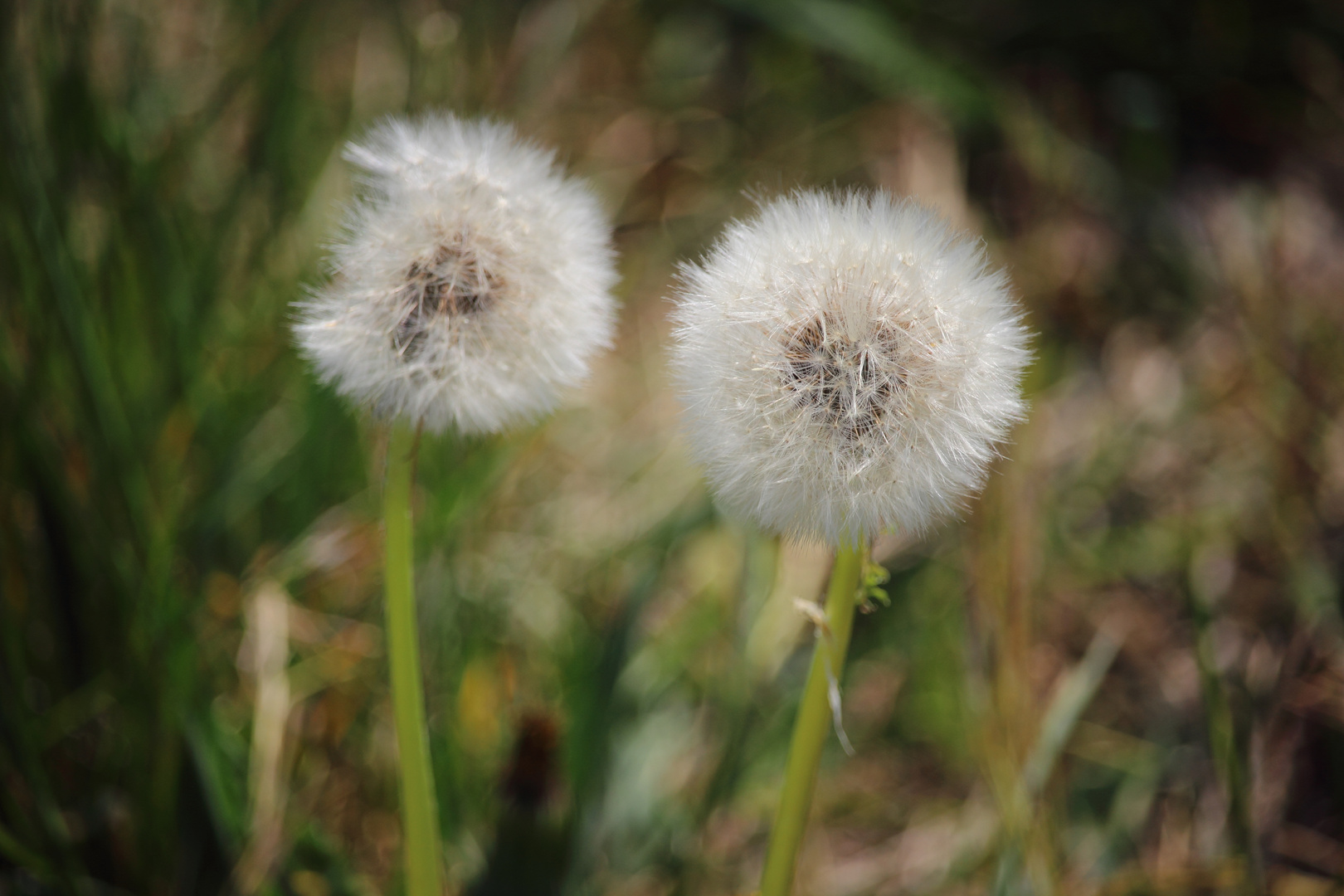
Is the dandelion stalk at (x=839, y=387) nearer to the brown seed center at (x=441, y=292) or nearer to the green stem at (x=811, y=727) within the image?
the green stem at (x=811, y=727)

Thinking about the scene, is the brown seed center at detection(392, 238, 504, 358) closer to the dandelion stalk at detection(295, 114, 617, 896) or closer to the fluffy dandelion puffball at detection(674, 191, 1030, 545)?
the dandelion stalk at detection(295, 114, 617, 896)

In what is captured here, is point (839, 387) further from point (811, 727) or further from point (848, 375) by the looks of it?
point (811, 727)

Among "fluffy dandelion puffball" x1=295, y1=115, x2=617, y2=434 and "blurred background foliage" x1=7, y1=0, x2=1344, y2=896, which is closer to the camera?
A: "fluffy dandelion puffball" x1=295, y1=115, x2=617, y2=434

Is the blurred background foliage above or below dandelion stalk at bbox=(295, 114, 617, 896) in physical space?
below

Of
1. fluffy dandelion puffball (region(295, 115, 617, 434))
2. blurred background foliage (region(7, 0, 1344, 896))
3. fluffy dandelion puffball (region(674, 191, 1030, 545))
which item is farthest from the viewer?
blurred background foliage (region(7, 0, 1344, 896))

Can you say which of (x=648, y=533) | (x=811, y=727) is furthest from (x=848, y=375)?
(x=648, y=533)

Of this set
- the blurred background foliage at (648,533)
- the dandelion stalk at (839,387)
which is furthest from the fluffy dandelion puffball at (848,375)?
the blurred background foliage at (648,533)

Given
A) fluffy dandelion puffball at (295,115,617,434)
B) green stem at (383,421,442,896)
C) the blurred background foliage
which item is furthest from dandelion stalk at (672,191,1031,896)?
the blurred background foliage
